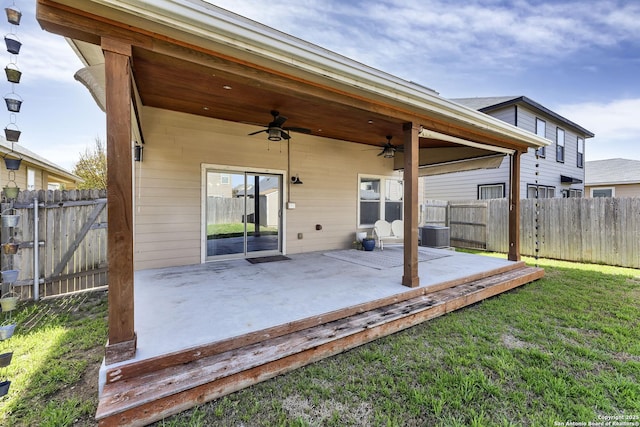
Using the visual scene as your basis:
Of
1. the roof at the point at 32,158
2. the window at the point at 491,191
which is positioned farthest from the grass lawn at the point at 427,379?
the window at the point at 491,191

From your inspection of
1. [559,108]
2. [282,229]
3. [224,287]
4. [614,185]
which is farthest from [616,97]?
[224,287]

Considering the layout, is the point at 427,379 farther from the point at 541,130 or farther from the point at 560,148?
the point at 560,148

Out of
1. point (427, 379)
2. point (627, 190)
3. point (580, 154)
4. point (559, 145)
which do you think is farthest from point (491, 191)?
point (427, 379)

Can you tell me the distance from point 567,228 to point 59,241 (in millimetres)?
11236

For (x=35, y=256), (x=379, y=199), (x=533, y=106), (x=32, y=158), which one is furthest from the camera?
(x=533, y=106)

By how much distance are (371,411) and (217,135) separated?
5.26 meters

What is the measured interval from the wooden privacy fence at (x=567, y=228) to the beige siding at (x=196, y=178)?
4.77 meters

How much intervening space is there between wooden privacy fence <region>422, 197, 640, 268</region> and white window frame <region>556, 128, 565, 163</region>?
6.45m

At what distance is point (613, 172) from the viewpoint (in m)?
15.2

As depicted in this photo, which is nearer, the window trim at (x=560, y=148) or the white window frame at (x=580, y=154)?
the window trim at (x=560, y=148)

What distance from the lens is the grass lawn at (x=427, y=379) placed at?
1.97 metres

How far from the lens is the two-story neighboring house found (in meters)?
10.5

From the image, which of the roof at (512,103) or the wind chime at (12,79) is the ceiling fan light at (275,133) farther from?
the roof at (512,103)

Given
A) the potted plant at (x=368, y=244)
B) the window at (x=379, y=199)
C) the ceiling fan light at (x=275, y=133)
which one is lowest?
the potted plant at (x=368, y=244)
